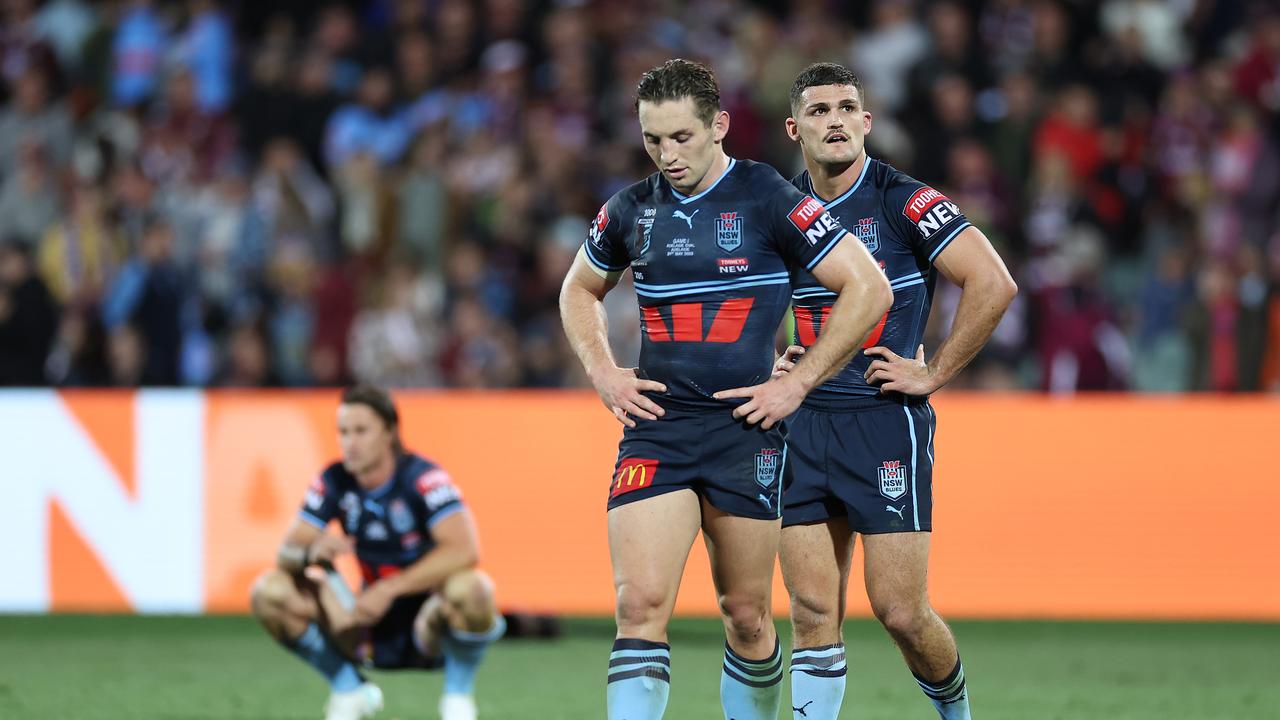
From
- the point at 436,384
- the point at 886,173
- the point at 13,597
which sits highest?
the point at 886,173

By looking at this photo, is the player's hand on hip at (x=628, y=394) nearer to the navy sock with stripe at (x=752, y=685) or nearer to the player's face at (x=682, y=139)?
the player's face at (x=682, y=139)

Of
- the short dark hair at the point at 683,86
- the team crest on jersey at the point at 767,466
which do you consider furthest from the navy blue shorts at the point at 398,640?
the short dark hair at the point at 683,86

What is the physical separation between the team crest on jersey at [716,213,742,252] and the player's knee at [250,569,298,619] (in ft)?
10.1

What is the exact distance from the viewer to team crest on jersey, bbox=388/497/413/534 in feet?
25.8

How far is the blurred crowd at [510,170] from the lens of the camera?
1352 cm

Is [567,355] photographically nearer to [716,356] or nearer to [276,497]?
[276,497]

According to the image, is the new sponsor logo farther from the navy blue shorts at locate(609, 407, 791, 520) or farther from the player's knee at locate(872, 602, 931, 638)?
the player's knee at locate(872, 602, 931, 638)

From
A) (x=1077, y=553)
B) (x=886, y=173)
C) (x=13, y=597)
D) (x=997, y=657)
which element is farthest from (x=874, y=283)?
(x=13, y=597)

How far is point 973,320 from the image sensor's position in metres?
6.21

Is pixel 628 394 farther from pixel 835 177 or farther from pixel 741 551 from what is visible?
pixel 835 177

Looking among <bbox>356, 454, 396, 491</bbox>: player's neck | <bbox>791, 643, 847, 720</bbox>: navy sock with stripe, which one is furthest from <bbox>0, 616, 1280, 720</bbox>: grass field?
<bbox>791, 643, 847, 720</bbox>: navy sock with stripe

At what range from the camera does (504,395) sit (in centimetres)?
1202

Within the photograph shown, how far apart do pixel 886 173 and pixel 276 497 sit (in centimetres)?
640

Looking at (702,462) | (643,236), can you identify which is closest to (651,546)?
(702,462)
